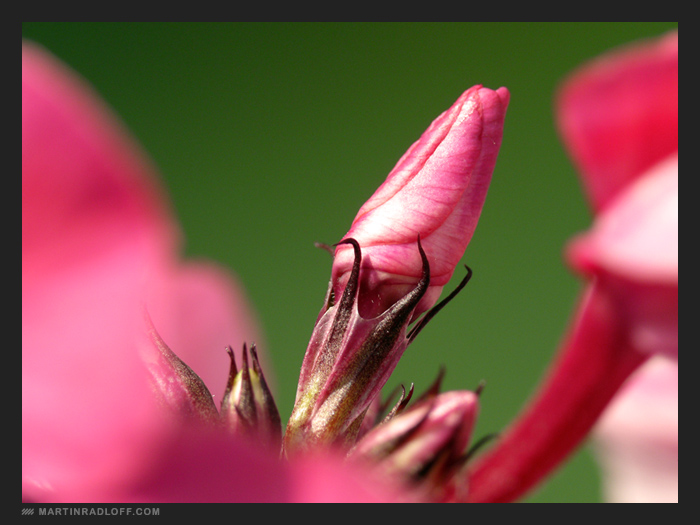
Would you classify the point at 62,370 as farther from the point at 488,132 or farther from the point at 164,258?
the point at 488,132

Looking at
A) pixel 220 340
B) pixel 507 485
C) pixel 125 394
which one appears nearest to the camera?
pixel 125 394

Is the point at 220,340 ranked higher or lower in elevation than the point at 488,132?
lower

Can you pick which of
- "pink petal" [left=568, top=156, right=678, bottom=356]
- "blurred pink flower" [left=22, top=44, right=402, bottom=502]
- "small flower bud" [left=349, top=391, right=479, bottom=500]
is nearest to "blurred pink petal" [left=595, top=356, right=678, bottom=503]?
"pink petal" [left=568, top=156, right=678, bottom=356]

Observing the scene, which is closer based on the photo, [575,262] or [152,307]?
[152,307]

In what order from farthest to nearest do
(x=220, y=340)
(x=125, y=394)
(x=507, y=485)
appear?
1. (x=220, y=340)
2. (x=507, y=485)
3. (x=125, y=394)

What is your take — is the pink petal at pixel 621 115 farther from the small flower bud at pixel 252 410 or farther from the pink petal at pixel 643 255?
the small flower bud at pixel 252 410

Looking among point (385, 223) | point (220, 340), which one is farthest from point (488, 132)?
point (220, 340)

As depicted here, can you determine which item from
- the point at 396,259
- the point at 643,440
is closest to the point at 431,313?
the point at 396,259
